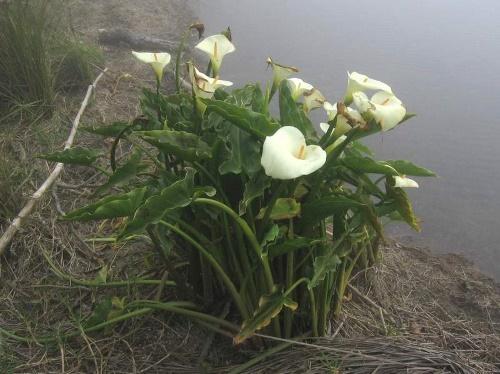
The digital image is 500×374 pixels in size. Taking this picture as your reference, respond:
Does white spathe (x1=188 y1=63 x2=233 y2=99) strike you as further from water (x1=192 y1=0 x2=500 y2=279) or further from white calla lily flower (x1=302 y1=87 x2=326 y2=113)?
water (x1=192 y1=0 x2=500 y2=279)

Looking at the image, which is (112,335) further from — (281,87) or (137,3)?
(137,3)

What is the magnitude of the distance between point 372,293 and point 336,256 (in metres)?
0.56

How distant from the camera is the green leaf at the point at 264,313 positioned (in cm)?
108

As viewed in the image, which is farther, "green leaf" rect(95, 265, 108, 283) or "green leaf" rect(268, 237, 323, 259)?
"green leaf" rect(95, 265, 108, 283)

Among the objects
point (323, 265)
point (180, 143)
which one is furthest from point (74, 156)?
point (323, 265)

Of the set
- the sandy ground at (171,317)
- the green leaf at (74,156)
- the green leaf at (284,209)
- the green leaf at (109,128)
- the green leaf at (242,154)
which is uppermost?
the green leaf at (242,154)

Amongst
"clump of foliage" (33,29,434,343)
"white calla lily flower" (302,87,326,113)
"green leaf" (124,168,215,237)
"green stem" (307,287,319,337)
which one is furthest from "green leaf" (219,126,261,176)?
"green stem" (307,287,319,337)

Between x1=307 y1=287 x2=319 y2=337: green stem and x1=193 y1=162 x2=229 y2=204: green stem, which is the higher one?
x1=193 y1=162 x2=229 y2=204: green stem

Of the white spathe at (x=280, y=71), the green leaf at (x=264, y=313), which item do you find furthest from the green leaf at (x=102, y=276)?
the white spathe at (x=280, y=71)

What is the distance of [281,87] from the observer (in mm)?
1184

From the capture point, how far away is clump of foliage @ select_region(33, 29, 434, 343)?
95 cm

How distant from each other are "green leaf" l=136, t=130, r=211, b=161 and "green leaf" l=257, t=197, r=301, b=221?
17 centimetres

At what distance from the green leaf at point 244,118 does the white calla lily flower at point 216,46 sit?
19 cm

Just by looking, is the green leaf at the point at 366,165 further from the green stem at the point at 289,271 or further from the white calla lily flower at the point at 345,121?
the green stem at the point at 289,271
